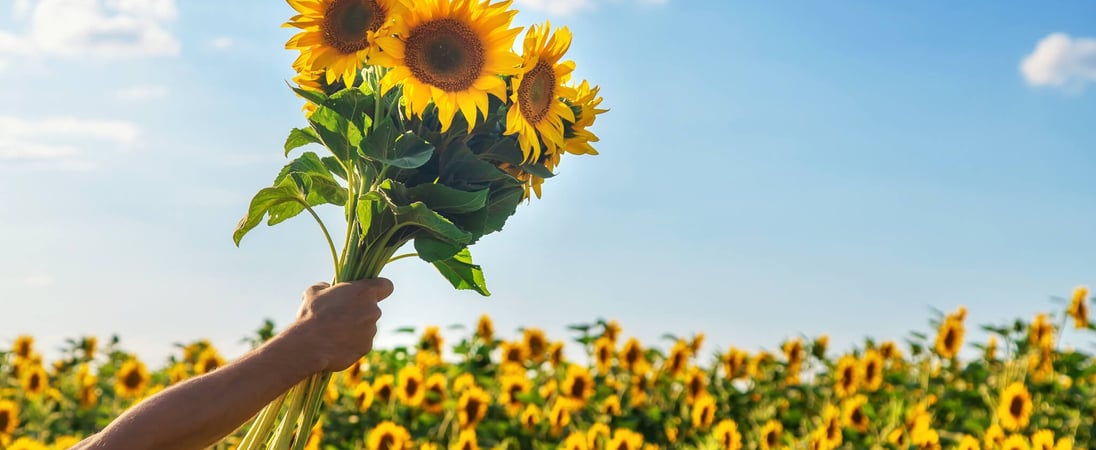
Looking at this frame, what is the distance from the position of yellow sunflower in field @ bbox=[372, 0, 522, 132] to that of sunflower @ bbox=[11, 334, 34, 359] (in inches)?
209

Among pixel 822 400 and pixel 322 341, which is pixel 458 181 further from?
pixel 822 400

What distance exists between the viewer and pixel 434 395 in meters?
4.47

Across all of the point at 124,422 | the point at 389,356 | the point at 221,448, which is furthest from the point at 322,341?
the point at 389,356

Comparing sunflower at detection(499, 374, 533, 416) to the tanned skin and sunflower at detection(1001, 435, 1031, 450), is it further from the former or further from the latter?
the tanned skin

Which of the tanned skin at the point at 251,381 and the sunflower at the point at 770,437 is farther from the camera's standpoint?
the sunflower at the point at 770,437

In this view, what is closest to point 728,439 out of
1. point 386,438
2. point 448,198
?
point 386,438

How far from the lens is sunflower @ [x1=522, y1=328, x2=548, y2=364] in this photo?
5215mm

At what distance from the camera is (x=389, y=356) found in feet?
18.6

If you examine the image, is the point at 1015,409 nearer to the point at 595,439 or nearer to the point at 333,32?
the point at 595,439

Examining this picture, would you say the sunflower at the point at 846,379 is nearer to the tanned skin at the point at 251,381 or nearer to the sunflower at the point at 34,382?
the tanned skin at the point at 251,381

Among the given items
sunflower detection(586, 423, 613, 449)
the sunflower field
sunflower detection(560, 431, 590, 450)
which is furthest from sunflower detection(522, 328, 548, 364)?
sunflower detection(560, 431, 590, 450)

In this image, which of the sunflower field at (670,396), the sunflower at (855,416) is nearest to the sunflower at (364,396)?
the sunflower field at (670,396)

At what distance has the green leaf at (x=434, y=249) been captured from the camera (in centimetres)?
205

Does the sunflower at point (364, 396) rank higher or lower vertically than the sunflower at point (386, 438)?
higher
